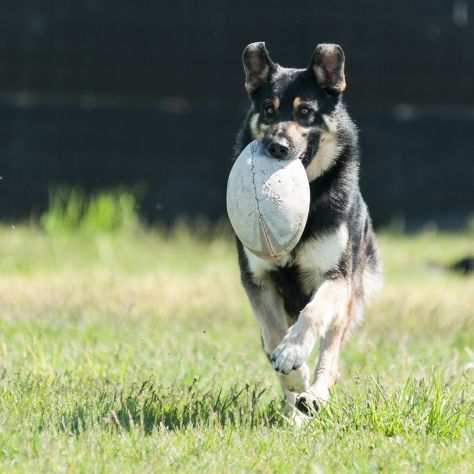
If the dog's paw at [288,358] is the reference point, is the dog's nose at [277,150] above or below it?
above

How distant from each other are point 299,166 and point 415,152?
8.02 m

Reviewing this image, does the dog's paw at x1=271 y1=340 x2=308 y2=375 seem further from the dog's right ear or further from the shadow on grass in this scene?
the dog's right ear

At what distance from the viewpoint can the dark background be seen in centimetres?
1197

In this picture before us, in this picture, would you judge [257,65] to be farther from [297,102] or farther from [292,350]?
[292,350]

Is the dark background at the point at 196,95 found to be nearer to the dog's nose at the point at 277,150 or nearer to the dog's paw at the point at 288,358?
the dog's nose at the point at 277,150

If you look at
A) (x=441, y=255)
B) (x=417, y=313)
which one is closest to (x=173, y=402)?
(x=417, y=313)

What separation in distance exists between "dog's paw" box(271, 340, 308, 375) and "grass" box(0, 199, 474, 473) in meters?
0.21

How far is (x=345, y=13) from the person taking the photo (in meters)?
12.5

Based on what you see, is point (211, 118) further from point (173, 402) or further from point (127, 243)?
point (173, 402)

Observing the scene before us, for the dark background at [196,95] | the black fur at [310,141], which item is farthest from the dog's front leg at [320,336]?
the dark background at [196,95]

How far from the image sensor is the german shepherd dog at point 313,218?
4.91 meters

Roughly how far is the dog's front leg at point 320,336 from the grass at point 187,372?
5.0 inches

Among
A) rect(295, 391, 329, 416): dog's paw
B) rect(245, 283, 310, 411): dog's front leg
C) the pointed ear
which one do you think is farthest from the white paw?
the pointed ear

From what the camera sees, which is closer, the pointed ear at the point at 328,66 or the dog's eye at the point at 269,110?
the dog's eye at the point at 269,110
